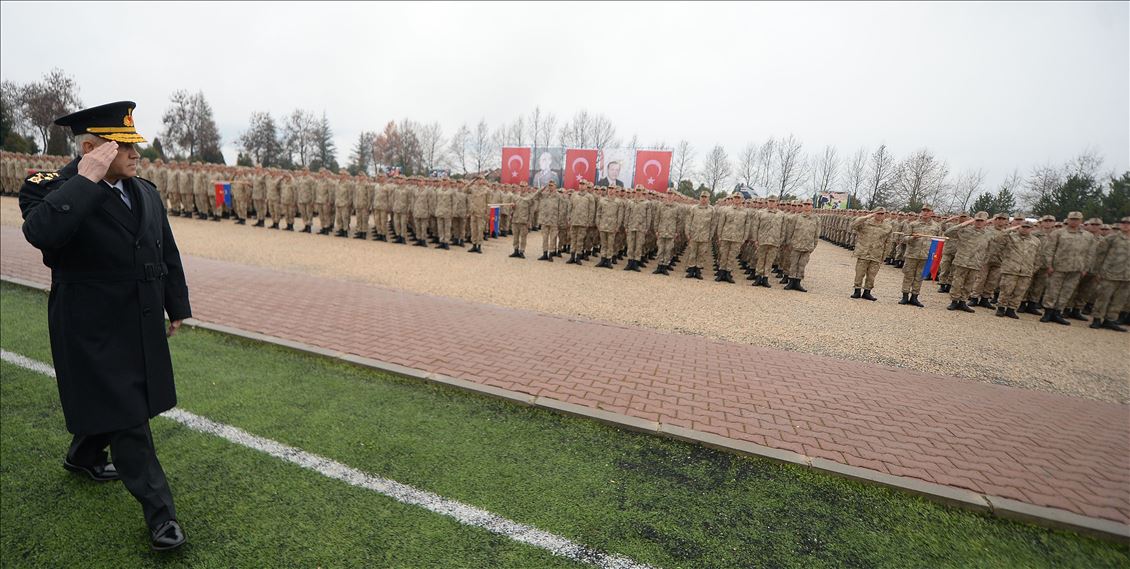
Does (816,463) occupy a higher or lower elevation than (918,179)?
lower

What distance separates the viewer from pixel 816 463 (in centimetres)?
386

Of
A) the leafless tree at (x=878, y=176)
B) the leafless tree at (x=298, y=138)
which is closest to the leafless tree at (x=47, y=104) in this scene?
the leafless tree at (x=298, y=138)

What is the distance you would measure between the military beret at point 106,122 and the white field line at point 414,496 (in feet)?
7.38

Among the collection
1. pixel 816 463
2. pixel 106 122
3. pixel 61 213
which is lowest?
pixel 816 463

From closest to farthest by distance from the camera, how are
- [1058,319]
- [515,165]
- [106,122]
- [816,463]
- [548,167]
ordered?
[106,122]
[816,463]
[1058,319]
[515,165]
[548,167]

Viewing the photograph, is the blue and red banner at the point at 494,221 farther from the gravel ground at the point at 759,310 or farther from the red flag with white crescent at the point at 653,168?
the red flag with white crescent at the point at 653,168

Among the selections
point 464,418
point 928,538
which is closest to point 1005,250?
point 928,538

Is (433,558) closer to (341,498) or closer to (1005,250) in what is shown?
(341,498)

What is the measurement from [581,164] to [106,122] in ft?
106

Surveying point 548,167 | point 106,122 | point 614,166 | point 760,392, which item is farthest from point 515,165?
point 106,122

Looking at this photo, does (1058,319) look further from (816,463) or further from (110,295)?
(110,295)

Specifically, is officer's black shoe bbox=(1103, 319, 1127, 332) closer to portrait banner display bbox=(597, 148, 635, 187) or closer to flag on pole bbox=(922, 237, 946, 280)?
flag on pole bbox=(922, 237, 946, 280)

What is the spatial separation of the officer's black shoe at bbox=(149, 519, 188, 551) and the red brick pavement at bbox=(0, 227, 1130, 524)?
2691 mm

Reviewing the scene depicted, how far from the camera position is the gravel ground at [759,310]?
741 cm
